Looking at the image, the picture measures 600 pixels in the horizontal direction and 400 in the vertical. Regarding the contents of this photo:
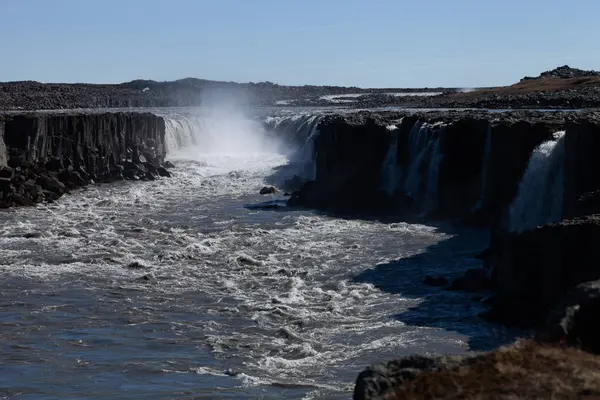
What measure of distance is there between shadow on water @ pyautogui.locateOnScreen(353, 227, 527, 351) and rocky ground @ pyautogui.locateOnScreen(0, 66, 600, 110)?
37727mm

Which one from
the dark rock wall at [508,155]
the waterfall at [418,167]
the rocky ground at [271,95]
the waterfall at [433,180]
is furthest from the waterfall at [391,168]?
the rocky ground at [271,95]

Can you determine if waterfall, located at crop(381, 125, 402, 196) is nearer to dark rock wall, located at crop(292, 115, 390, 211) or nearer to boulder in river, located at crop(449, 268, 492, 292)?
dark rock wall, located at crop(292, 115, 390, 211)

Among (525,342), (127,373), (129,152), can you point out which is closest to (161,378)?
(127,373)

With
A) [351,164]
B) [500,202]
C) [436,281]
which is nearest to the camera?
[436,281]

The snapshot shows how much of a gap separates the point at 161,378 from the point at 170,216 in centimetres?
2390

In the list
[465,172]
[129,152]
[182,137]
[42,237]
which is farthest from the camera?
[182,137]

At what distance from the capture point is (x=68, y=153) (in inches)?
2202

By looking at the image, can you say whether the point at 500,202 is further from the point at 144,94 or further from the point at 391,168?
the point at 144,94

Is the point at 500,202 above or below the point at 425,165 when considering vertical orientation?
below

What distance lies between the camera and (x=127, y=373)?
18.4 m

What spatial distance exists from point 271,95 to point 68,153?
122837 millimetres

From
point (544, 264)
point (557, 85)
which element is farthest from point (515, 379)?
point (557, 85)

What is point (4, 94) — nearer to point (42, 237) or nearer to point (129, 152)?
point (129, 152)

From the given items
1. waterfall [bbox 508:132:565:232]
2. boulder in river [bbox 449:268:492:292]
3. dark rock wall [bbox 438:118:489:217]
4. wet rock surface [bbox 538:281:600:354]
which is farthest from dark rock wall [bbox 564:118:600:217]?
wet rock surface [bbox 538:281:600:354]
